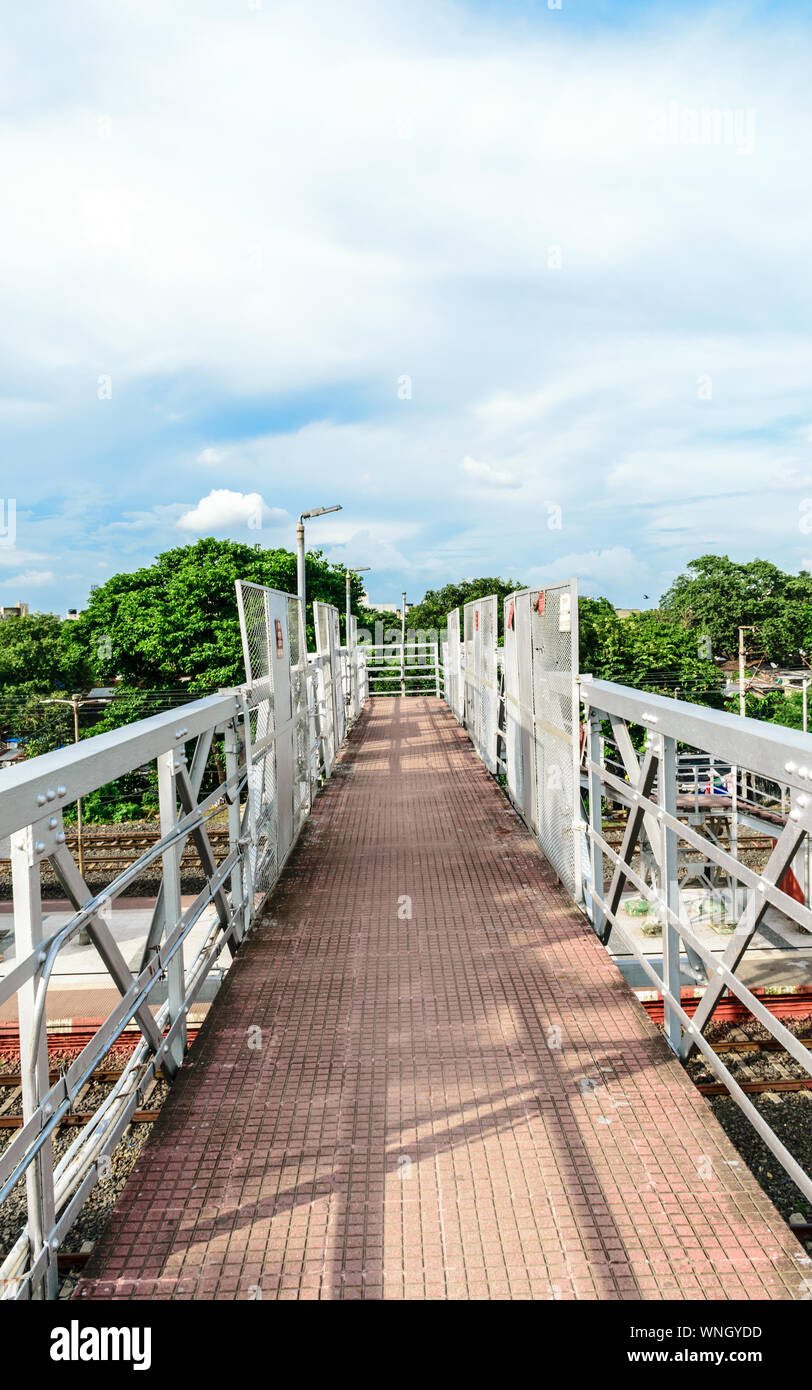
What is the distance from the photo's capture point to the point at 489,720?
9.66m

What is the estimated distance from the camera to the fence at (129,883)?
195 centimetres

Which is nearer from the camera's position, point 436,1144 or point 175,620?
point 436,1144

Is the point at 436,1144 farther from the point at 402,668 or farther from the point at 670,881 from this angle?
the point at 402,668

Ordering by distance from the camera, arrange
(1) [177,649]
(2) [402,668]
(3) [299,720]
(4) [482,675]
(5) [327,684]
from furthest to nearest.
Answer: (1) [177,649] < (2) [402,668] < (5) [327,684] < (4) [482,675] < (3) [299,720]

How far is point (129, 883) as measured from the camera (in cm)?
304

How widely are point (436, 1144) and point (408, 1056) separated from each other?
527 mm

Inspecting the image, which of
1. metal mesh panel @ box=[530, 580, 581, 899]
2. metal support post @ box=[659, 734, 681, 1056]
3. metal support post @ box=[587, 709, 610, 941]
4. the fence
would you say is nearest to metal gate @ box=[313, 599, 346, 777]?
the fence

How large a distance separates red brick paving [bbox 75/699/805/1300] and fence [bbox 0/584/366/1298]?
183mm

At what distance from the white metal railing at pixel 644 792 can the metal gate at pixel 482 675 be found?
4.74ft

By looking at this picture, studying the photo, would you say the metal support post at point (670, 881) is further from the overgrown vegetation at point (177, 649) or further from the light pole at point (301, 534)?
the overgrown vegetation at point (177, 649)

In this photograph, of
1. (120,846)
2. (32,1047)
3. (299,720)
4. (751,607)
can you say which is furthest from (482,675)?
(751,607)

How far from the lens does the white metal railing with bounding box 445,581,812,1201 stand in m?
2.20

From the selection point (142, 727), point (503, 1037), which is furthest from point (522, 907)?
point (142, 727)

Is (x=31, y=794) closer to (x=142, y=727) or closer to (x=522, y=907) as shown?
(x=142, y=727)
